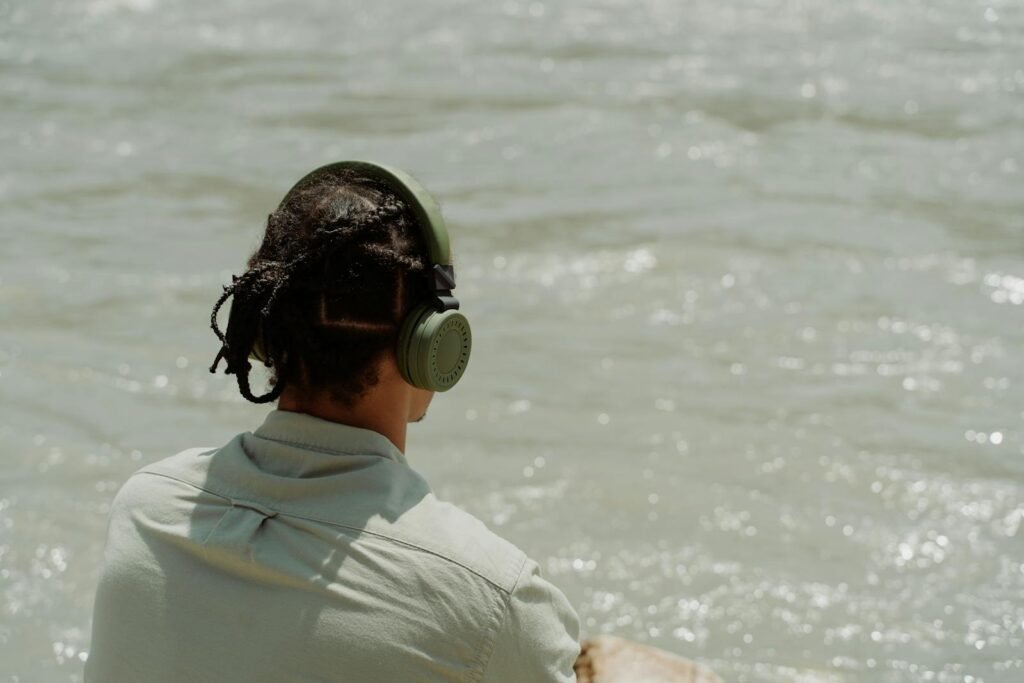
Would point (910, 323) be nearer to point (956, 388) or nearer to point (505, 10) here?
point (956, 388)

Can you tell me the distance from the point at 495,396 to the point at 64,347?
1.47 metres

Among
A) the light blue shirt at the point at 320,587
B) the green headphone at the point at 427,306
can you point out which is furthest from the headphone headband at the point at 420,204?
the light blue shirt at the point at 320,587

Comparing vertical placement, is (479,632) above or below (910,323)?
above

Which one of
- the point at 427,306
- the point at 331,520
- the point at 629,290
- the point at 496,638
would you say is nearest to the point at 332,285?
the point at 427,306

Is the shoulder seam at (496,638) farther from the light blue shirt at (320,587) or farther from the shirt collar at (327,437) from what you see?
the shirt collar at (327,437)

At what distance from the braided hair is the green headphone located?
0.01 metres

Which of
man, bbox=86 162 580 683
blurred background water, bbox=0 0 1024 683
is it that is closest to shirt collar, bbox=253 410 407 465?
man, bbox=86 162 580 683

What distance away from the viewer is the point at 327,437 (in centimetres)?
175

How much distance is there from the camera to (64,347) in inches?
190

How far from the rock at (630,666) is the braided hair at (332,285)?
41.7 inches

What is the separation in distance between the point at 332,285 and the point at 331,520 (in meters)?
0.29

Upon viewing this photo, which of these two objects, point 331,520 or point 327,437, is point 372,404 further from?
point 331,520

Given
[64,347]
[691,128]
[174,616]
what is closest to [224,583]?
[174,616]

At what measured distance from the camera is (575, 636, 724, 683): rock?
103 inches
